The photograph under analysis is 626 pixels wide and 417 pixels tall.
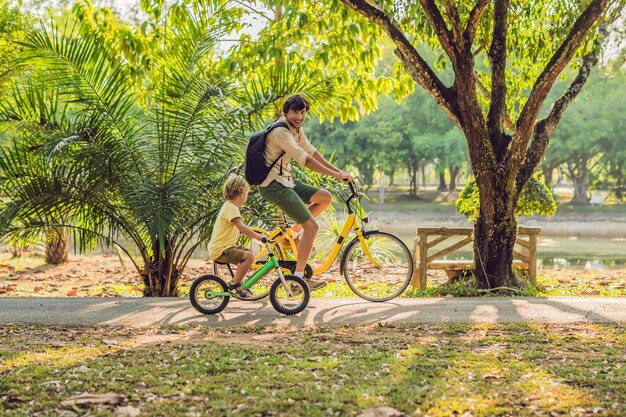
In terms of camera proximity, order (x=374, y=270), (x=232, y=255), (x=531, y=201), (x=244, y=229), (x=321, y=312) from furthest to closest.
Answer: (x=531, y=201) → (x=374, y=270) → (x=321, y=312) → (x=232, y=255) → (x=244, y=229)

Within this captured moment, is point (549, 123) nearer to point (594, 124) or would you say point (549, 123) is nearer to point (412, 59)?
point (412, 59)

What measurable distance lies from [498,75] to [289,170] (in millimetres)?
4417

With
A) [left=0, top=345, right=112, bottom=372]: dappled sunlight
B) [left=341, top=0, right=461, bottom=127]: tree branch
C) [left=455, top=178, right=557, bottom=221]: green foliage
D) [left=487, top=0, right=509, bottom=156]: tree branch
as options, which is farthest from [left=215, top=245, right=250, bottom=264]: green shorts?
[left=455, top=178, right=557, bottom=221]: green foliage

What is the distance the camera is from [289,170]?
8.11m

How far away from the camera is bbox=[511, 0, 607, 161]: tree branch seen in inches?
427

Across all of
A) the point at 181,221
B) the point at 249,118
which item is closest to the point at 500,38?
the point at 249,118

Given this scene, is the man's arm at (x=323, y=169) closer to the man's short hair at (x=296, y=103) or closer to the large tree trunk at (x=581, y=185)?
the man's short hair at (x=296, y=103)

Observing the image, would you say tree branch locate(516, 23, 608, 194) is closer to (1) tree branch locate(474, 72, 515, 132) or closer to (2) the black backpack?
(1) tree branch locate(474, 72, 515, 132)

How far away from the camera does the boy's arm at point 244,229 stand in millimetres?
7914

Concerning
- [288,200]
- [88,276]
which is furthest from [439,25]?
[88,276]

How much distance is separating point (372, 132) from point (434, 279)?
3352 centimetres

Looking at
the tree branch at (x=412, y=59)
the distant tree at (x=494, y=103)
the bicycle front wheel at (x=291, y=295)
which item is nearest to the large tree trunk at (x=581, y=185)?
the distant tree at (x=494, y=103)

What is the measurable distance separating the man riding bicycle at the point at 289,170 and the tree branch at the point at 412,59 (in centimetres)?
339

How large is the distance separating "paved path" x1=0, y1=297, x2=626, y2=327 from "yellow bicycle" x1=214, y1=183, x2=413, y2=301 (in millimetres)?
180
